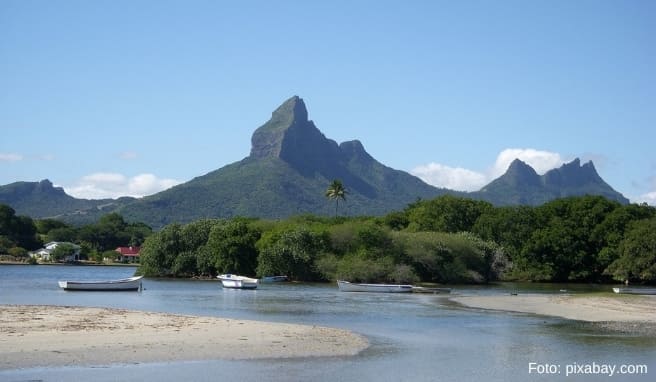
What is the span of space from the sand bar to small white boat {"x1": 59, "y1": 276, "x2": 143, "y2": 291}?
28914 mm

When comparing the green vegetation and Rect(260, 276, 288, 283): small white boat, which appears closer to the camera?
Rect(260, 276, 288, 283): small white boat

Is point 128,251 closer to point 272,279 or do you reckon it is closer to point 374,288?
point 272,279

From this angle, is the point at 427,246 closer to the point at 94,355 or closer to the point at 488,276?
the point at 488,276

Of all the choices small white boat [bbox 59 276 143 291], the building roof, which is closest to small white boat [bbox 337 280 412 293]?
small white boat [bbox 59 276 143 291]

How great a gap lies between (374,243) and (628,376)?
2648 inches

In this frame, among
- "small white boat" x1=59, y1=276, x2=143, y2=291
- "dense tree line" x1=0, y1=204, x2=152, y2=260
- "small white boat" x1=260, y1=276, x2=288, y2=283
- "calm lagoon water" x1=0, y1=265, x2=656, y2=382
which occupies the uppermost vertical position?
"dense tree line" x1=0, y1=204, x2=152, y2=260

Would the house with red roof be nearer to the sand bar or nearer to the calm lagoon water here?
the calm lagoon water

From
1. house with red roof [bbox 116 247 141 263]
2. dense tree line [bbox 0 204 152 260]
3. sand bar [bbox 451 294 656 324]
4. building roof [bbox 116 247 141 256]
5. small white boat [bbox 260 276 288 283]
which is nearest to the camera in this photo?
sand bar [bbox 451 294 656 324]

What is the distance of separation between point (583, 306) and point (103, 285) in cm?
4131

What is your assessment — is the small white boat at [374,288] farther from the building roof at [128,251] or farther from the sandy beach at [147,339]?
the building roof at [128,251]

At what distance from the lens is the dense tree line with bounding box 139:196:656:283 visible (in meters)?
93.9

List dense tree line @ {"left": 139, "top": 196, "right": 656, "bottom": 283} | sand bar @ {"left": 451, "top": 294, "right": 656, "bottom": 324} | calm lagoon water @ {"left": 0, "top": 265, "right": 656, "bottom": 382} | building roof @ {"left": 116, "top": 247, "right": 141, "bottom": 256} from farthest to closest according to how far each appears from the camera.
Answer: building roof @ {"left": 116, "top": 247, "right": 141, "bottom": 256}, dense tree line @ {"left": 139, "top": 196, "right": 656, "bottom": 283}, sand bar @ {"left": 451, "top": 294, "right": 656, "bottom": 324}, calm lagoon water @ {"left": 0, "top": 265, "right": 656, "bottom": 382}

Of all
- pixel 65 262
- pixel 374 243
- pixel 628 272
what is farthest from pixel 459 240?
pixel 65 262

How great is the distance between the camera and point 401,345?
110ft
